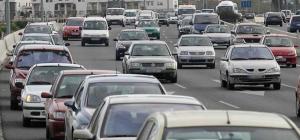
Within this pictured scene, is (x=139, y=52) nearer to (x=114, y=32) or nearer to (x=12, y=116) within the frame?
(x=12, y=116)

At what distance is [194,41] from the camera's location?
45281 millimetres

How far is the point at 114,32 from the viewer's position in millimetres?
90438

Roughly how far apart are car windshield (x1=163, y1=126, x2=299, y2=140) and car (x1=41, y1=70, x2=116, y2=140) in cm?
984

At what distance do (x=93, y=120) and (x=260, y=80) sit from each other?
21113 millimetres

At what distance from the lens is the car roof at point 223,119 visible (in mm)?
7988

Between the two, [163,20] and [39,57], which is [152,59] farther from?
[163,20]

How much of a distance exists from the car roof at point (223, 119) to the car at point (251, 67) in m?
24.2

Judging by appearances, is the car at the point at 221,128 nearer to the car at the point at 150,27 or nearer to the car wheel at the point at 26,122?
the car wheel at the point at 26,122

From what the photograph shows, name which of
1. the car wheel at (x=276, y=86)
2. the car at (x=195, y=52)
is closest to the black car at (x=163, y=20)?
the car at (x=195, y=52)

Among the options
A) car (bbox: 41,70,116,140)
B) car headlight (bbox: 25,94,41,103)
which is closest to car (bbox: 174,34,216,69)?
car headlight (bbox: 25,94,41,103)

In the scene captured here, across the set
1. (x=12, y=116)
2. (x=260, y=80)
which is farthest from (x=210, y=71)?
(x=12, y=116)

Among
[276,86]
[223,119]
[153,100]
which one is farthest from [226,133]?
[276,86]

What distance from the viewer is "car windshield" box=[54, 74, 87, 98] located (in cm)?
1853

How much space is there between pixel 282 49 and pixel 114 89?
31.3m
